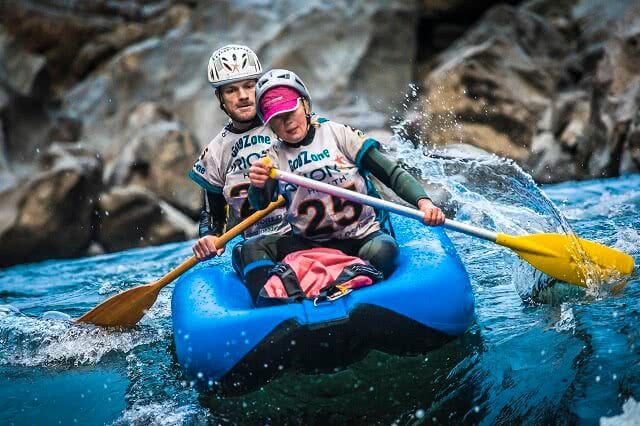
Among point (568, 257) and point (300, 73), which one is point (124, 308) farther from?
point (300, 73)

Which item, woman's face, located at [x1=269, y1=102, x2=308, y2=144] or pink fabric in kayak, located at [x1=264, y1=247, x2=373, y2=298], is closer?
pink fabric in kayak, located at [x1=264, y1=247, x2=373, y2=298]

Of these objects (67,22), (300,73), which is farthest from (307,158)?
(67,22)

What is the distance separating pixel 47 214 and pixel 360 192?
681cm

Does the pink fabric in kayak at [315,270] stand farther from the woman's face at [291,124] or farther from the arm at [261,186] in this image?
the woman's face at [291,124]

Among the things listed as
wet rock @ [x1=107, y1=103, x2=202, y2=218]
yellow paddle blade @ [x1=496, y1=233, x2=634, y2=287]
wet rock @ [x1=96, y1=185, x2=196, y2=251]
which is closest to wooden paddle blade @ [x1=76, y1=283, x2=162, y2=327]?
yellow paddle blade @ [x1=496, y1=233, x2=634, y2=287]

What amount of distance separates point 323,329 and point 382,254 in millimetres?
547

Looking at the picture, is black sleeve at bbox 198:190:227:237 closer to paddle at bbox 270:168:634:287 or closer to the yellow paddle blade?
paddle at bbox 270:168:634:287

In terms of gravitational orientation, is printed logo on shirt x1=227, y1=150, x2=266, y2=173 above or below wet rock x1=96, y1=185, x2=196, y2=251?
above

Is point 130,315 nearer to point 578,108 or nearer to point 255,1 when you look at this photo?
point 578,108

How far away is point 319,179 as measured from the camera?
3609 millimetres

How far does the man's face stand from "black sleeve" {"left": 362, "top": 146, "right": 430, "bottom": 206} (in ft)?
2.94

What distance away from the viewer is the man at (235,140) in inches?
165

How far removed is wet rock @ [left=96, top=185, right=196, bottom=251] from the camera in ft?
30.4

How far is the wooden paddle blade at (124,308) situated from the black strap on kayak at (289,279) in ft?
3.38
